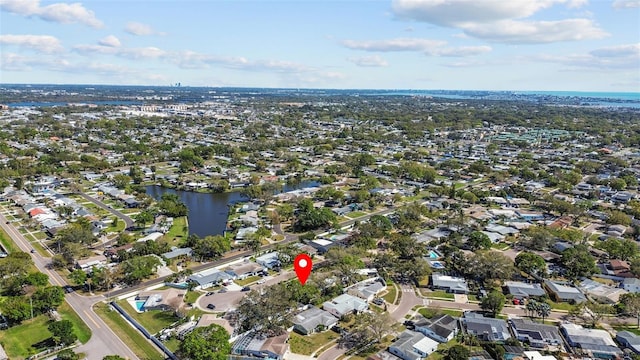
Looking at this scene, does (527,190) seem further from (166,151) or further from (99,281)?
(166,151)

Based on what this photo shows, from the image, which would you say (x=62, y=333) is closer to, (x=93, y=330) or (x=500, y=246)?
(x=93, y=330)

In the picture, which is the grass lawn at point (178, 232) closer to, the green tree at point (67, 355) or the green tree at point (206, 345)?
the green tree at point (67, 355)

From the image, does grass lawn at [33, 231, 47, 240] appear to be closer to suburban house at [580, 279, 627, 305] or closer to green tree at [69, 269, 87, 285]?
green tree at [69, 269, 87, 285]

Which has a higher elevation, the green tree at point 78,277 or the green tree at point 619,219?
the green tree at point 619,219

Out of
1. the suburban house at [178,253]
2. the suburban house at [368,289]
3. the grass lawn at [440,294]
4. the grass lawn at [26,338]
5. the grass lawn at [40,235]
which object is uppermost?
the suburban house at [178,253]

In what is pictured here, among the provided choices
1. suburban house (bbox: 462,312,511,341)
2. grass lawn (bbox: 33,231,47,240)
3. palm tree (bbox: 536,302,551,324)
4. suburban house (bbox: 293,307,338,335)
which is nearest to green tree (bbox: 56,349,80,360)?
suburban house (bbox: 293,307,338,335)

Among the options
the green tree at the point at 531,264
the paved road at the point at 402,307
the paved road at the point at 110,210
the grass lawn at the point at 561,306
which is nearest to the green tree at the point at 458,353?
the paved road at the point at 402,307

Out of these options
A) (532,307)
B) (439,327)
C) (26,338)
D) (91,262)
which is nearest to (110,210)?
(91,262)
